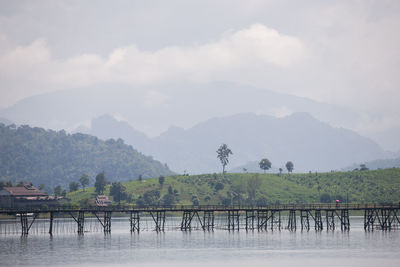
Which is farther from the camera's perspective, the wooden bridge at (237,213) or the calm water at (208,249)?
the wooden bridge at (237,213)

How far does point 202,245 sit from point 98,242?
64.3 feet

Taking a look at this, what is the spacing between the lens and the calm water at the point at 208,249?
80250 mm

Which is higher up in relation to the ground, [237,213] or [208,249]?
[237,213]

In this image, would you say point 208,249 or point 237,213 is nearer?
point 208,249

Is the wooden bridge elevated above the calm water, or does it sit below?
above

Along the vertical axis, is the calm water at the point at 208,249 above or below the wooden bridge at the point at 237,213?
below

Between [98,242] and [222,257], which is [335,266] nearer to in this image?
[222,257]

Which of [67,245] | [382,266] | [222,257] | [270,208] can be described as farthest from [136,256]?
[270,208]

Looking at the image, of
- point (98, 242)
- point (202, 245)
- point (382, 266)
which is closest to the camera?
point (382, 266)

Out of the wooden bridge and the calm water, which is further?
the wooden bridge

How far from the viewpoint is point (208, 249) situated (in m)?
93.8

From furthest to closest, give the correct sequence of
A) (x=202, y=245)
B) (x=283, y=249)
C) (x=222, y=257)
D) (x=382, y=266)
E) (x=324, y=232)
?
(x=324, y=232), (x=202, y=245), (x=283, y=249), (x=222, y=257), (x=382, y=266)

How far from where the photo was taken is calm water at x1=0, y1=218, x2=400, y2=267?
80.2m

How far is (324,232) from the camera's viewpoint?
121 m
